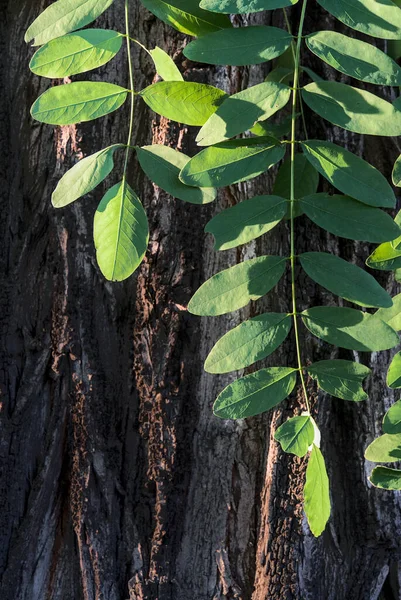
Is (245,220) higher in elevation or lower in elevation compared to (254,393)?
higher

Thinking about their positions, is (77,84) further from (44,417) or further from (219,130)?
(44,417)

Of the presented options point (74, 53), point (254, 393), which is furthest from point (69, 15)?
point (254, 393)

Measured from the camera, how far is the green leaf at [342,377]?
112cm

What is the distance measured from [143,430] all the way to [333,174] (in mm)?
639

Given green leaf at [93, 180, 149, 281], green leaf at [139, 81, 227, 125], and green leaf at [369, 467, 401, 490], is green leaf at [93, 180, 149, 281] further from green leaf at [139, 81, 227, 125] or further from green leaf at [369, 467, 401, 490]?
green leaf at [369, 467, 401, 490]

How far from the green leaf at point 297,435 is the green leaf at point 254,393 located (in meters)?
0.05

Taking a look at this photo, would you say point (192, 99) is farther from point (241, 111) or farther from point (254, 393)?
point (254, 393)

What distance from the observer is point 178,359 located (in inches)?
52.2

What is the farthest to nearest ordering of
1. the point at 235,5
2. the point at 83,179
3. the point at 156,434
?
the point at 156,434, the point at 83,179, the point at 235,5

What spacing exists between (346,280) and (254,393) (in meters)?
0.24

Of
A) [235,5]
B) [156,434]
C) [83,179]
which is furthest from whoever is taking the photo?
[156,434]

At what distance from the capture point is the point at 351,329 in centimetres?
110

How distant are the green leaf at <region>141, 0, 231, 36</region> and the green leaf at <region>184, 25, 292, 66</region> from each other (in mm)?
81

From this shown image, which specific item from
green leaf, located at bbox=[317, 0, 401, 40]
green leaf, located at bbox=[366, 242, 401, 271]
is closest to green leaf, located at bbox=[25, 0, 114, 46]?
green leaf, located at bbox=[317, 0, 401, 40]
